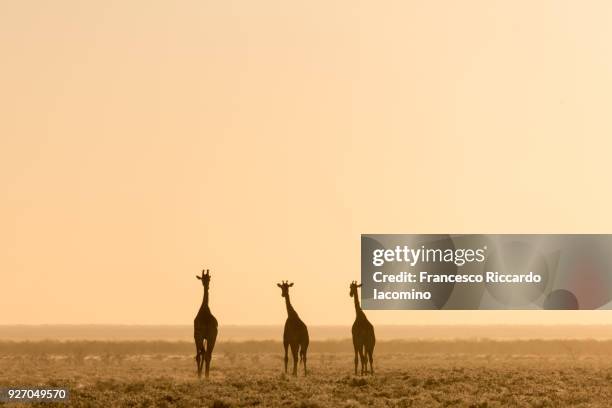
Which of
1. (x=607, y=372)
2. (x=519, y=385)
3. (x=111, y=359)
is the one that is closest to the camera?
(x=519, y=385)

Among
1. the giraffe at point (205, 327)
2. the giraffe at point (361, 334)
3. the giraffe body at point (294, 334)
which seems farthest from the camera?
the giraffe at point (361, 334)

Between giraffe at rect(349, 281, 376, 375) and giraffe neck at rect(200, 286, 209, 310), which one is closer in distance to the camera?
giraffe neck at rect(200, 286, 209, 310)

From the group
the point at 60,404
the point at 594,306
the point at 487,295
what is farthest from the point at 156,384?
the point at 594,306

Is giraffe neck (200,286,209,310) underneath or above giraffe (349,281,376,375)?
above

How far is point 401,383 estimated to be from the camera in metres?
50.2

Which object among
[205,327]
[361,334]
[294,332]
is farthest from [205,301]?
[361,334]

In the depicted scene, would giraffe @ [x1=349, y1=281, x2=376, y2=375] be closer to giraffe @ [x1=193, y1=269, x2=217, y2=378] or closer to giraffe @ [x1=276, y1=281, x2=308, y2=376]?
giraffe @ [x1=276, y1=281, x2=308, y2=376]

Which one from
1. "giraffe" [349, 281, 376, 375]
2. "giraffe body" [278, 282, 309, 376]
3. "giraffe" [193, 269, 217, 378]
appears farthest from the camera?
"giraffe" [349, 281, 376, 375]

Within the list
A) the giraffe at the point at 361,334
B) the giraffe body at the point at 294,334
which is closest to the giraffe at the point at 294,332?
the giraffe body at the point at 294,334

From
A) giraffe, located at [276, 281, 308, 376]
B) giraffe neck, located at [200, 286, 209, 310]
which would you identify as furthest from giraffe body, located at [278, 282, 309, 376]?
giraffe neck, located at [200, 286, 209, 310]

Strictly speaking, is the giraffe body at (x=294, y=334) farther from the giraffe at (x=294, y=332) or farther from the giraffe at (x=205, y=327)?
the giraffe at (x=205, y=327)

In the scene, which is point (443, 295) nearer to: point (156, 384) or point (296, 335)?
point (296, 335)

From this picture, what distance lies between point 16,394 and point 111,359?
55.4 m

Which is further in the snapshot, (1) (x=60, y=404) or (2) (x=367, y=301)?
(2) (x=367, y=301)
